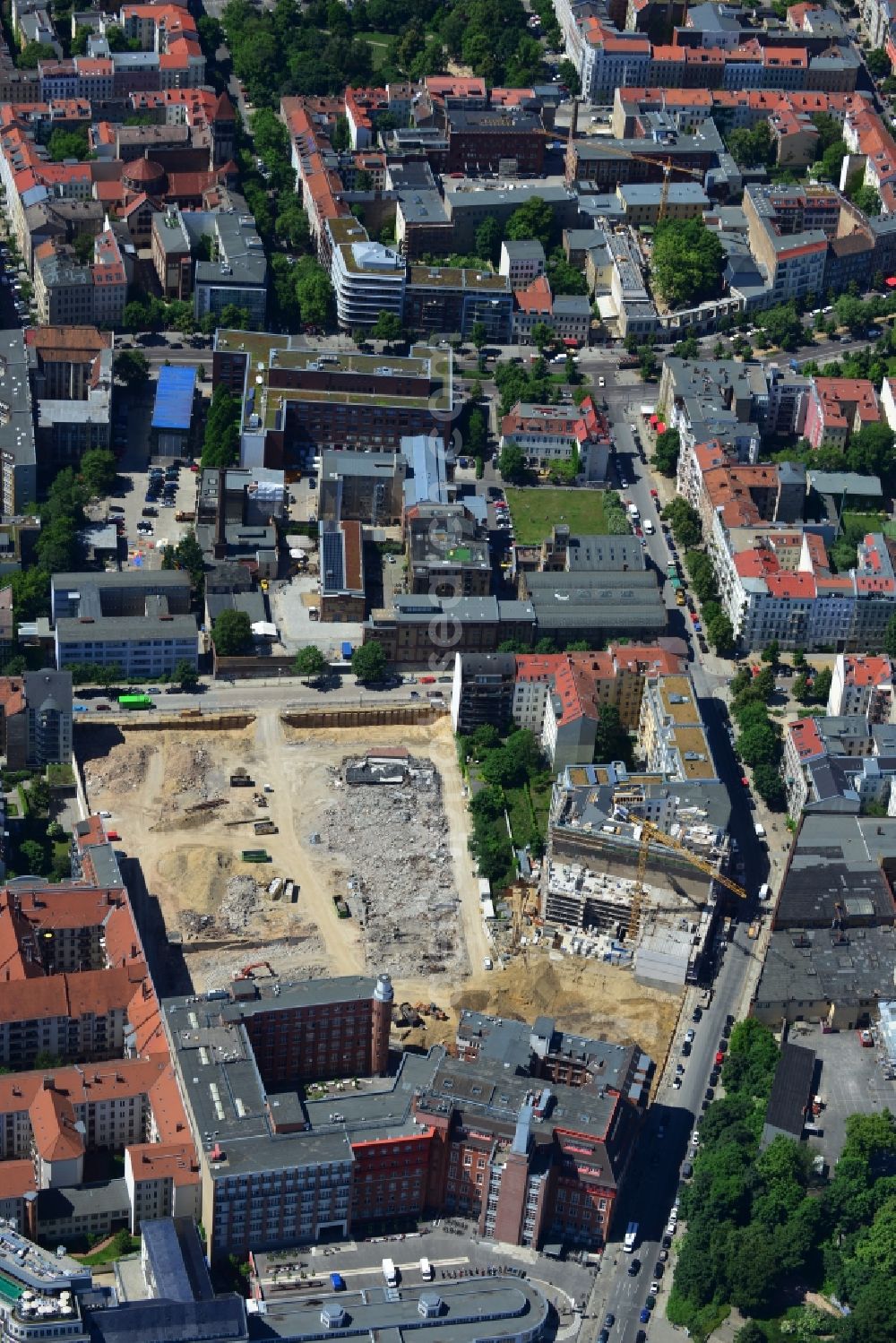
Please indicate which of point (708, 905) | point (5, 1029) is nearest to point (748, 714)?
point (708, 905)

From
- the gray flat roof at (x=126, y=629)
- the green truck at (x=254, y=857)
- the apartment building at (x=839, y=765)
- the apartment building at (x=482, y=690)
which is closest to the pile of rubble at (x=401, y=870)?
the green truck at (x=254, y=857)

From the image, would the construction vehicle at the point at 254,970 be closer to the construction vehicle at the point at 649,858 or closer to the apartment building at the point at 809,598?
the construction vehicle at the point at 649,858

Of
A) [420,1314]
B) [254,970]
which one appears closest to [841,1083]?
[420,1314]

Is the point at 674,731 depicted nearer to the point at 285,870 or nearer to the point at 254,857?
the point at 285,870

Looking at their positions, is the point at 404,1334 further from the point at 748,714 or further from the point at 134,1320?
the point at 748,714

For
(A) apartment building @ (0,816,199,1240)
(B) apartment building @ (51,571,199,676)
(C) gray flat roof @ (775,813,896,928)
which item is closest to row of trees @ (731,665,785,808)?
(C) gray flat roof @ (775,813,896,928)

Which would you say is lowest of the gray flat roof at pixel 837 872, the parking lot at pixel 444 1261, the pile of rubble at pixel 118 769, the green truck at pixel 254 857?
the parking lot at pixel 444 1261
